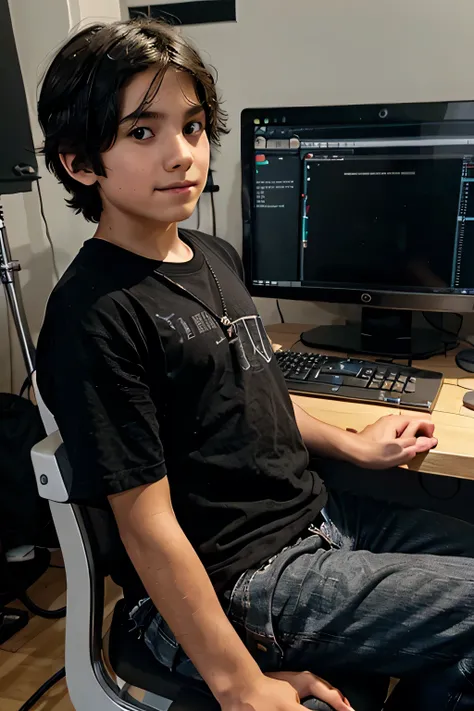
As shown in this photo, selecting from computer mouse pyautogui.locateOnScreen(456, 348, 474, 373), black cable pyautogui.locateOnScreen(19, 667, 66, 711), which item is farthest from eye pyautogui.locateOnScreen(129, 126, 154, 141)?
black cable pyautogui.locateOnScreen(19, 667, 66, 711)

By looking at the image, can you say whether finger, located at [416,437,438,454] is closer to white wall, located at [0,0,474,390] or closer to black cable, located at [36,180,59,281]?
white wall, located at [0,0,474,390]

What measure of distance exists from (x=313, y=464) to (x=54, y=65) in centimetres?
75

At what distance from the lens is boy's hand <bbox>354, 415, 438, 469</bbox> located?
35.9 inches

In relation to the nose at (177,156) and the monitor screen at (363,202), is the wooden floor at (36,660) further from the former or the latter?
the nose at (177,156)

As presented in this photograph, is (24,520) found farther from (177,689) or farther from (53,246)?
(177,689)

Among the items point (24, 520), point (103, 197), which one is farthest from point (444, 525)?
point (24, 520)

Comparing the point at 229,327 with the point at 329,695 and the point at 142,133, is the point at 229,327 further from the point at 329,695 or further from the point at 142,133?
the point at 329,695

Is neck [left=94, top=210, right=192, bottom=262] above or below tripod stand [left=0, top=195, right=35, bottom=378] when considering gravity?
above

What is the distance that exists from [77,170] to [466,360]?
822 mm

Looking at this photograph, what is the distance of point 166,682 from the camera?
2.57 feet

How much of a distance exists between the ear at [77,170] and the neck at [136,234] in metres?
0.05

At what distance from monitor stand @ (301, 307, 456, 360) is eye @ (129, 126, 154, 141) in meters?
0.70

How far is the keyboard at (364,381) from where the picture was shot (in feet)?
Answer: 3.46

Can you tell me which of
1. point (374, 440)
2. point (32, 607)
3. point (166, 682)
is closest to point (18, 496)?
point (32, 607)
